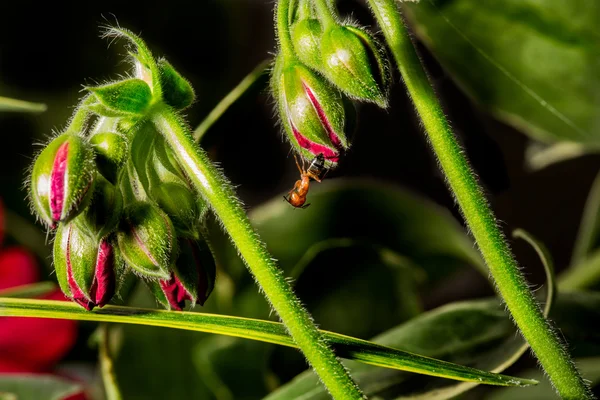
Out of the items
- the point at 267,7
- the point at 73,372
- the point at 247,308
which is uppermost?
the point at 267,7

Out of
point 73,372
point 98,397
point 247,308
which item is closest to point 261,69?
point 247,308

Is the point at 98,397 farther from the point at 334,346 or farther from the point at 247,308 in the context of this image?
the point at 334,346

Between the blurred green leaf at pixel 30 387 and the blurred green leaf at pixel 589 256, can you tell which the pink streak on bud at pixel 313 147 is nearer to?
the blurred green leaf at pixel 30 387

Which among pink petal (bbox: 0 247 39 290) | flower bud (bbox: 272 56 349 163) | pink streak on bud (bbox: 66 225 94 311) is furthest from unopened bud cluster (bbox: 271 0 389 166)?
pink petal (bbox: 0 247 39 290)

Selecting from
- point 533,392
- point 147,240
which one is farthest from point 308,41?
point 533,392

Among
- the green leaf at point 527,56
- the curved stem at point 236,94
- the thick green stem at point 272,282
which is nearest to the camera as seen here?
the thick green stem at point 272,282

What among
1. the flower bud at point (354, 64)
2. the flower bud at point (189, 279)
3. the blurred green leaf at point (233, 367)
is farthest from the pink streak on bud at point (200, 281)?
the blurred green leaf at point (233, 367)
